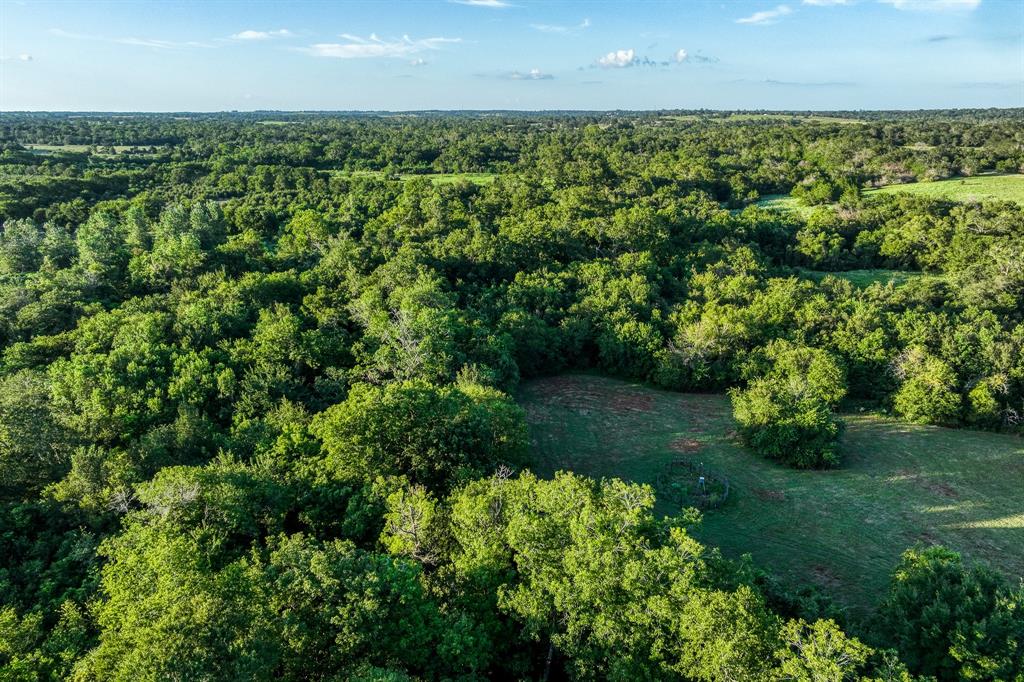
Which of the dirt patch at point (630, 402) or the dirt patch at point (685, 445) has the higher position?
the dirt patch at point (630, 402)

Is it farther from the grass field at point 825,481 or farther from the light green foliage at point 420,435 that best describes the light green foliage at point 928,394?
the light green foliage at point 420,435

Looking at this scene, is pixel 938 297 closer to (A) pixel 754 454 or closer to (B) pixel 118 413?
(A) pixel 754 454

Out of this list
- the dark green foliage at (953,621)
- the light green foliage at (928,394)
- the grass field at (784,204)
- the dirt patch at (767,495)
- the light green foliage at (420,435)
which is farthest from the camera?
the grass field at (784,204)

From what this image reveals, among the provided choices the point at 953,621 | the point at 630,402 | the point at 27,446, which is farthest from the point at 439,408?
the point at 953,621

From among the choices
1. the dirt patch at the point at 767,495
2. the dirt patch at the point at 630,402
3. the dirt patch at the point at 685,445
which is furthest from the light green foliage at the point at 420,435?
the dirt patch at the point at 630,402

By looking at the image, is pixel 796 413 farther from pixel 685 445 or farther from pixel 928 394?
pixel 928 394

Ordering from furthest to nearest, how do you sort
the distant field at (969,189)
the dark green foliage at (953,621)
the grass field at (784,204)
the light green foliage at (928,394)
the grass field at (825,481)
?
the grass field at (784,204)
the distant field at (969,189)
the light green foliage at (928,394)
the grass field at (825,481)
the dark green foliage at (953,621)
